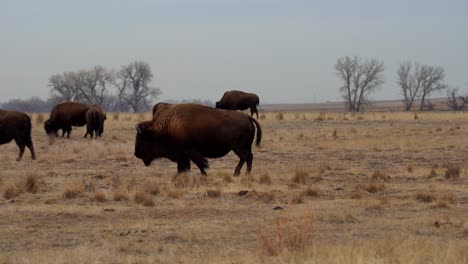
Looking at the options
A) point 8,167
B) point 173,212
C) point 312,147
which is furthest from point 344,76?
point 173,212

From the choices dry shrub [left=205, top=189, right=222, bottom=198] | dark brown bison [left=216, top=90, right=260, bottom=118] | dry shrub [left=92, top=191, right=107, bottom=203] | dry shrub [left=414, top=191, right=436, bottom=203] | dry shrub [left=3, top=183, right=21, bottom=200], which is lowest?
dry shrub [left=414, top=191, right=436, bottom=203]

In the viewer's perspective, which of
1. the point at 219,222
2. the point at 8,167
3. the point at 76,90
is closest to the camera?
the point at 219,222

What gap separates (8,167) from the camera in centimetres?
1883

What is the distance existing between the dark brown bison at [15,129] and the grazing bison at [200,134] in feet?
21.1

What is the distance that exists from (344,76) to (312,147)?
273 ft

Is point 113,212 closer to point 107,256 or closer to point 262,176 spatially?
point 107,256

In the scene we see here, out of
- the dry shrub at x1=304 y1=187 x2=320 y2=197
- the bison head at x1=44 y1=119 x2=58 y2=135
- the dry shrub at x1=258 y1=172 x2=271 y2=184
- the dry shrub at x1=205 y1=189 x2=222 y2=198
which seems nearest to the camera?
the dry shrub at x1=205 y1=189 x2=222 y2=198

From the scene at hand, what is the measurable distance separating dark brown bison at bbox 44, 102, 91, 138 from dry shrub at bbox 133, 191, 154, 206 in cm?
2012

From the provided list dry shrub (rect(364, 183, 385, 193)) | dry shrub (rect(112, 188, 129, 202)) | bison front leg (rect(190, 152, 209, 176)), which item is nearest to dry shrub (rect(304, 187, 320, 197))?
dry shrub (rect(364, 183, 385, 193))

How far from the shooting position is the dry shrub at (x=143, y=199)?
37.7 ft

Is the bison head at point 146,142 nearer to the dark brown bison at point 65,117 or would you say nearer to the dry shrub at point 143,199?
the dry shrub at point 143,199

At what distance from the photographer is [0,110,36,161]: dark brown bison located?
68.2ft

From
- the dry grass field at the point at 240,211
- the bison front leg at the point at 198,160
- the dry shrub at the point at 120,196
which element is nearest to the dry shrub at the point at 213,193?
the dry grass field at the point at 240,211

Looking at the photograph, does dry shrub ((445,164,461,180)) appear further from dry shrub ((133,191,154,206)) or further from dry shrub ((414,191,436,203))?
dry shrub ((133,191,154,206))
